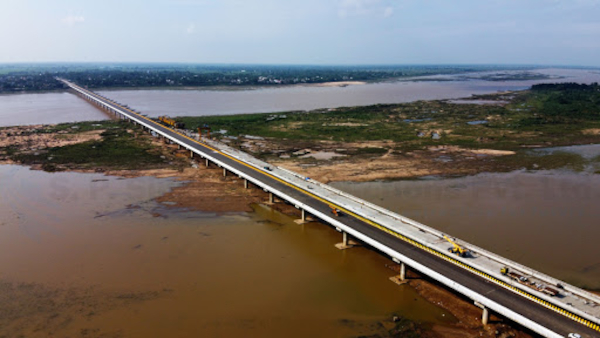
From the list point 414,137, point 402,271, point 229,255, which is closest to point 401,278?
point 402,271

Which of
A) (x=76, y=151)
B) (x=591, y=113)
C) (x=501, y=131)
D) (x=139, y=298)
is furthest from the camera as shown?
(x=591, y=113)

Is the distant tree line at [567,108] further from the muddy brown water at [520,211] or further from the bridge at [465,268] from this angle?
the bridge at [465,268]

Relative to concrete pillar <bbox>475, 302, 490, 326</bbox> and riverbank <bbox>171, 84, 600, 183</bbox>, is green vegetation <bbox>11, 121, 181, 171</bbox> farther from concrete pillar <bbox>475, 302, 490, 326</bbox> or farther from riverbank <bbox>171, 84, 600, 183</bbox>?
concrete pillar <bbox>475, 302, 490, 326</bbox>

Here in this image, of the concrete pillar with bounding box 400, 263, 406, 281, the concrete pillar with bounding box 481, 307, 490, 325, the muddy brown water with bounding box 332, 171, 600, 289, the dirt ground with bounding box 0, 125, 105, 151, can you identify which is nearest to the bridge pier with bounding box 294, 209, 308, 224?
the muddy brown water with bounding box 332, 171, 600, 289

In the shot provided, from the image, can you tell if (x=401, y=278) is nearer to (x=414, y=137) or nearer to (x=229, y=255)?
(x=229, y=255)

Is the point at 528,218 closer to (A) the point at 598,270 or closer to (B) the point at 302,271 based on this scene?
(A) the point at 598,270

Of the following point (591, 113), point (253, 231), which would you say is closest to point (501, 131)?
point (591, 113)
